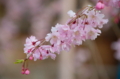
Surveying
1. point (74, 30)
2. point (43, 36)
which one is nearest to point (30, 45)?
point (74, 30)

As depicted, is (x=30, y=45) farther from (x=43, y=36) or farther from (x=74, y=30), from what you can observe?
(x=43, y=36)

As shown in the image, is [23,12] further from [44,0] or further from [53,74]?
[53,74]

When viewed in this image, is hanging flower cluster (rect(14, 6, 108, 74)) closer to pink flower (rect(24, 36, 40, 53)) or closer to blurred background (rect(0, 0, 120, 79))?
pink flower (rect(24, 36, 40, 53))

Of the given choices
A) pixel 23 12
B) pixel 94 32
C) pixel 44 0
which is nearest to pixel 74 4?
pixel 44 0

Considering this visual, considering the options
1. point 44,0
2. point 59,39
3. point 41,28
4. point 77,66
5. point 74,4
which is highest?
point 44,0

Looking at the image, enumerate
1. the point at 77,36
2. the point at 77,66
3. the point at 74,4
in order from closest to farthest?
the point at 77,36, the point at 74,4, the point at 77,66

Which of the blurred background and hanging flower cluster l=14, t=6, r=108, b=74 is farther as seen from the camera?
the blurred background

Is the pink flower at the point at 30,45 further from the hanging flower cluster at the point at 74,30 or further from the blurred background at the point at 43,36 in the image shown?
the blurred background at the point at 43,36

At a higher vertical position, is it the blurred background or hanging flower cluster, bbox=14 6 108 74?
the blurred background

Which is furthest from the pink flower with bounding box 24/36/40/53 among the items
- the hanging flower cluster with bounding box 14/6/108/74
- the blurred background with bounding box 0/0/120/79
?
the blurred background with bounding box 0/0/120/79
